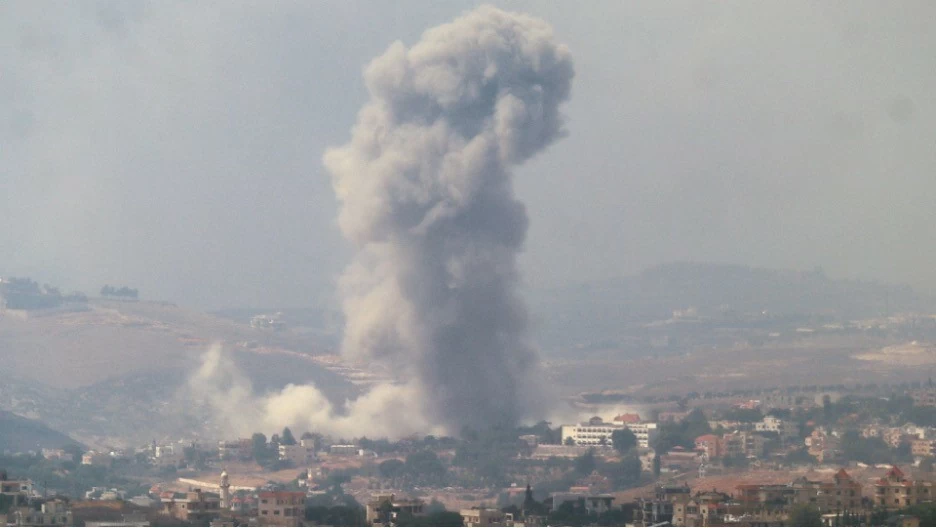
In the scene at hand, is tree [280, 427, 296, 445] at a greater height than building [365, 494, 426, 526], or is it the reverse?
tree [280, 427, 296, 445]

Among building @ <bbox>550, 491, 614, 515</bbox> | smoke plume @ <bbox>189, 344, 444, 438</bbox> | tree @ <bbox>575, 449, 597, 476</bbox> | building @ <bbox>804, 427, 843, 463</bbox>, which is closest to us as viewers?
building @ <bbox>550, 491, 614, 515</bbox>

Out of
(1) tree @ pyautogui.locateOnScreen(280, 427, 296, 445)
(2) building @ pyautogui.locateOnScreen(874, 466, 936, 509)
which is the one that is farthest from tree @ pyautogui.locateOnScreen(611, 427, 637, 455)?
(2) building @ pyautogui.locateOnScreen(874, 466, 936, 509)

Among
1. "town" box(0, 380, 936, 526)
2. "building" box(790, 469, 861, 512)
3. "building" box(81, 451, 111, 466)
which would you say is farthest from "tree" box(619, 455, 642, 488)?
"building" box(81, 451, 111, 466)

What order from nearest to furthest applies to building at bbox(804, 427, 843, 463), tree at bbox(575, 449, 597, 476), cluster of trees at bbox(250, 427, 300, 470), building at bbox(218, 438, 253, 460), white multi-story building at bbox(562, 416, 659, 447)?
tree at bbox(575, 449, 597, 476), building at bbox(804, 427, 843, 463), cluster of trees at bbox(250, 427, 300, 470), white multi-story building at bbox(562, 416, 659, 447), building at bbox(218, 438, 253, 460)

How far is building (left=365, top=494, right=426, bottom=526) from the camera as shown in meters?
48.8

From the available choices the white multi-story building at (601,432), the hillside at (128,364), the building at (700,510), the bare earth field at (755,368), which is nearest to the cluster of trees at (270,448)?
the hillside at (128,364)

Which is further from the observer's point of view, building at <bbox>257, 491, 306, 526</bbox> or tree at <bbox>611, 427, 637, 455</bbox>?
tree at <bbox>611, 427, 637, 455</bbox>

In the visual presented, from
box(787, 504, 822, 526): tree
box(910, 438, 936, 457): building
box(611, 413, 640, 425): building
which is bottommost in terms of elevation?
box(787, 504, 822, 526): tree

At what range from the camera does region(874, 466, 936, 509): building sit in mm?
50156

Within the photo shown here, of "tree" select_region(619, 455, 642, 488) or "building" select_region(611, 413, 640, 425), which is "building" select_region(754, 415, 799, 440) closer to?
"building" select_region(611, 413, 640, 425)

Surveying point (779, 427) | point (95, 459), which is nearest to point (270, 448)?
point (95, 459)

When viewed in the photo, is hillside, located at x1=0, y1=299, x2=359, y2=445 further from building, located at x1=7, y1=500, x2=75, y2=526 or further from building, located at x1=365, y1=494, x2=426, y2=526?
building, located at x1=7, y1=500, x2=75, y2=526

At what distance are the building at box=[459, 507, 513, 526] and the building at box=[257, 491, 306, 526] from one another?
3709 millimetres

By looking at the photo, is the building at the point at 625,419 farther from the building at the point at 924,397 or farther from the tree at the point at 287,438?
the tree at the point at 287,438
